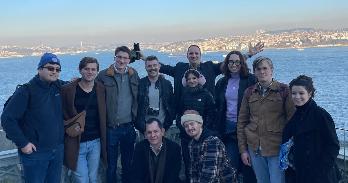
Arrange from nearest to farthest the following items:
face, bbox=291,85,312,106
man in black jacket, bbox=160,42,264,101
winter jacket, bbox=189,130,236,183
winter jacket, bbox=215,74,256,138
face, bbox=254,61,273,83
Answer: face, bbox=291,85,312,106 → winter jacket, bbox=189,130,236,183 → face, bbox=254,61,273,83 → winter jacket, bbox=215,74,256,138 → man in black jacket, bbox=160,42,264,101

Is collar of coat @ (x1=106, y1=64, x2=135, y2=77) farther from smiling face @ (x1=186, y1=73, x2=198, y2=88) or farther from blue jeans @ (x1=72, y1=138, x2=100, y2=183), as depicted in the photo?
blue jeans @ (x1=72, y1=138, x2=100, y2=183)

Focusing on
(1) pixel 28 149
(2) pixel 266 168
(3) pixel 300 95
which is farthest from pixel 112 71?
(3) pixel 300 95

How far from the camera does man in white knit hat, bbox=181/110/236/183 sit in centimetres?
507

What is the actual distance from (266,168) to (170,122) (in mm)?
1630

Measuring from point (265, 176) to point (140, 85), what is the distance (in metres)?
2.11

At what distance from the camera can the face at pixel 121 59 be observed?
603 cm

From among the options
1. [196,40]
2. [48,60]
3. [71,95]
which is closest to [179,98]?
[71,95]

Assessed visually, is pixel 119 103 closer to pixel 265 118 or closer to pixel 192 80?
pixel 192 80

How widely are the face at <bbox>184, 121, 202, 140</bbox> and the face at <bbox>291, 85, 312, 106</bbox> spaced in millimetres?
1226

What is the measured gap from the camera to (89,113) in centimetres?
561

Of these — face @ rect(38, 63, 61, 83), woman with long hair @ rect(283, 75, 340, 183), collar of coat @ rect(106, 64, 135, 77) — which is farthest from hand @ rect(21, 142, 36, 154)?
woman with long hair @ rect(283, 75, 340, 183)

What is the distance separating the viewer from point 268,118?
17.0ft

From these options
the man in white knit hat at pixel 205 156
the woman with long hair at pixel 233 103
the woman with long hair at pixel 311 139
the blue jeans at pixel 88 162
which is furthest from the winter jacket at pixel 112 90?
the woman with long hair at pixel 311 139

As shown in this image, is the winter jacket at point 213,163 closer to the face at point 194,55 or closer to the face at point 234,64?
the face at point 234,64
